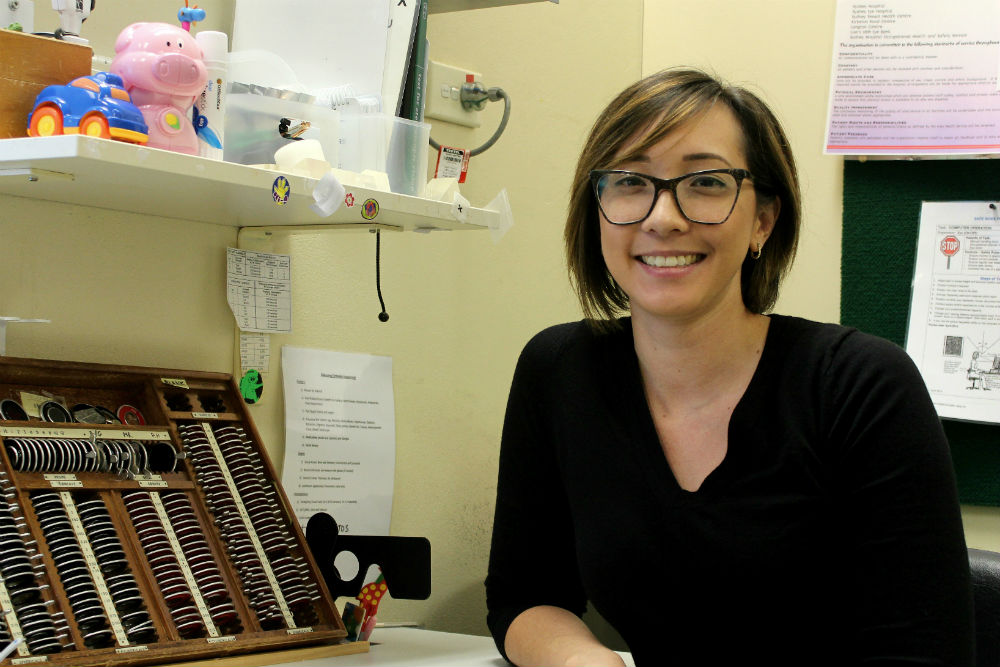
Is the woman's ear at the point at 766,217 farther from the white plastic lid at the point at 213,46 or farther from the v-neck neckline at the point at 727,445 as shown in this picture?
the white plastic lid at the point at 213,46

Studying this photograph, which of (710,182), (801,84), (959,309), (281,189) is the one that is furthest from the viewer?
(801,84)

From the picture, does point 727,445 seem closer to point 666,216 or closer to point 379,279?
point 666,216

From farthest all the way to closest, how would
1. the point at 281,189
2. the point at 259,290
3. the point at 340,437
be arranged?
the point at 340,437 < the point at 259,290 < the point at 281,189

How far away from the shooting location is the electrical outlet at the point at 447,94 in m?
1.69

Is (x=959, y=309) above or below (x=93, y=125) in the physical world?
below

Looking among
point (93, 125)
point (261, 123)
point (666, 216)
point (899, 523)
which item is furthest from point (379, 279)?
point (899, 523)

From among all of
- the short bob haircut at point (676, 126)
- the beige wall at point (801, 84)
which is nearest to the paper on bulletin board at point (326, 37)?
the short bob haircut at point (676, 126)

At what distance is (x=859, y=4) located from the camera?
1.96 metres

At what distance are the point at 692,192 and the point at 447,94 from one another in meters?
0.64

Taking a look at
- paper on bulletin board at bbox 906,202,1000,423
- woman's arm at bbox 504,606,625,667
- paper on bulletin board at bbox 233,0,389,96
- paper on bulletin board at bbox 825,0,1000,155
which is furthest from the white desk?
paper on bulletin board at bbox 825,0,1000,155

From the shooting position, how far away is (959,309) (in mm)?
1859

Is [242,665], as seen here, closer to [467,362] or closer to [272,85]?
[272,85]

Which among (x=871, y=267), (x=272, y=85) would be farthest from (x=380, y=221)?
(x=871, y=267)

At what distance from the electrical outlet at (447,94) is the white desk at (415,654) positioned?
802mm
